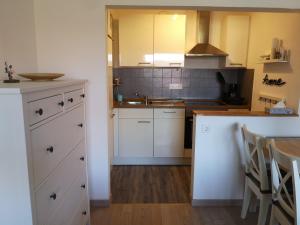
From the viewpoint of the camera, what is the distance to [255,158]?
228 centimetres

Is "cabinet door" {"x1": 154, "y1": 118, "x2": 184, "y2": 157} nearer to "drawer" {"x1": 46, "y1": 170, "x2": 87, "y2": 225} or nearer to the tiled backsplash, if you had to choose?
the tiled backsplash

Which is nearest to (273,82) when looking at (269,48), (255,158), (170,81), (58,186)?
(269,48)

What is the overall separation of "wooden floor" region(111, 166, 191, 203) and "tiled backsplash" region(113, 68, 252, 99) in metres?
1.25

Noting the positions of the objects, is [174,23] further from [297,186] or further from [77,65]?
[297,186]

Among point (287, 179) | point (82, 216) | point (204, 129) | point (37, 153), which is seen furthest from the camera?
point (204, 129)

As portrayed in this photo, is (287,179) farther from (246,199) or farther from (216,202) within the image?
(216,202)

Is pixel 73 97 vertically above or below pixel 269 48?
below

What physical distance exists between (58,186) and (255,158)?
1724 mm

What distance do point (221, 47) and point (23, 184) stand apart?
139 inches

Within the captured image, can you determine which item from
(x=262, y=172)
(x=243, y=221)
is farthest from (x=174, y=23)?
(x=243, y=221)

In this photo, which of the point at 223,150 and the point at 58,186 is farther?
the point at 223,150

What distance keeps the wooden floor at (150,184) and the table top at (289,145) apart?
1142 mm

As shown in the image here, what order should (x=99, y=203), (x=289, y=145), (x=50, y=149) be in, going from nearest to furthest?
(x=50, y=149) → (x=289, y=145) → (x=99, y=203)

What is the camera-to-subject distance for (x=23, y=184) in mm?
1057
